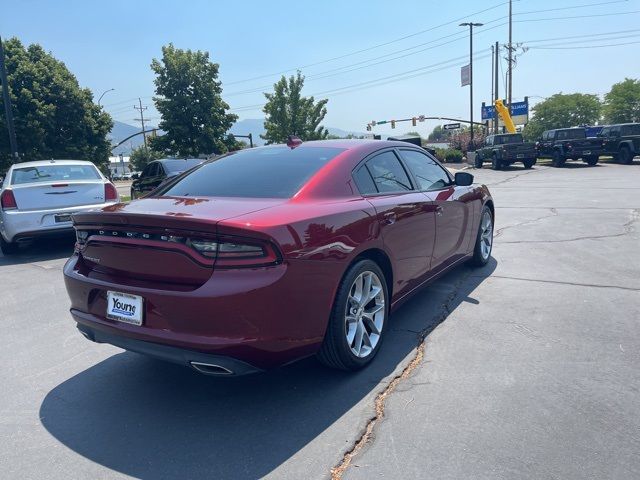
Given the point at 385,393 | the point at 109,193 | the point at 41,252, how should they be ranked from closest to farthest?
1. the point at 385,393
2. the point at 109,193
3. the point at 41,252

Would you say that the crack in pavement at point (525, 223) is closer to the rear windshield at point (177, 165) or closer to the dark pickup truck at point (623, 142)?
the rear windshield at point (177, 165)

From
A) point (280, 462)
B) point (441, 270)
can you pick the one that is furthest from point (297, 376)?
point (441, 270)

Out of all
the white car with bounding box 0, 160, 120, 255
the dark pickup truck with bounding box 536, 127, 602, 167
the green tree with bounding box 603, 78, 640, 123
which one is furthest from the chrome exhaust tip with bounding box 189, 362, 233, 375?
the green tree with bounding box 603, 78, 640, 123

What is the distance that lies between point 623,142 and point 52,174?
25.0m

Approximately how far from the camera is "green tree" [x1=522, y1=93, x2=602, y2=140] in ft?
291

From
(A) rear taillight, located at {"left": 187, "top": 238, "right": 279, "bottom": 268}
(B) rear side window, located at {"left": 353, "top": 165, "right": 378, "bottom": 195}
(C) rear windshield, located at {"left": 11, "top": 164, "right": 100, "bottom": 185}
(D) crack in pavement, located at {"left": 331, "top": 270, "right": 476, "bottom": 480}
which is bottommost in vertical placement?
(D) crack in pavement, located at {"left": 331, "top": 270, "right": 476, "bottom": 480}

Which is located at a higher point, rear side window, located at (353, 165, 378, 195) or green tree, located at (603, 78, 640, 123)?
green tree, located at (603, 78, 640, 123)

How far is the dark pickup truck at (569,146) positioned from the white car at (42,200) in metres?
23.4

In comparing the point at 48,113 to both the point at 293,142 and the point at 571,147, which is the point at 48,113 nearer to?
the point at 293,142

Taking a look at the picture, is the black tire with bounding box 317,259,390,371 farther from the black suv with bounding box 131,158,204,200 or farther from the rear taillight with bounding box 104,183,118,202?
the black suv with bounding box 131,158,204,200

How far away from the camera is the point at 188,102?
24812 mm

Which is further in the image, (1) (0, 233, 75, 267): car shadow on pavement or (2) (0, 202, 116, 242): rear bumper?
(1) (0, 233, 75, 267): car shadow on pavement

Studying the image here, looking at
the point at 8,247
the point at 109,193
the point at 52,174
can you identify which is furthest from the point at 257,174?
the point at 8,247

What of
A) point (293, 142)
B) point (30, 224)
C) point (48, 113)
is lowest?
point (30, 224)
